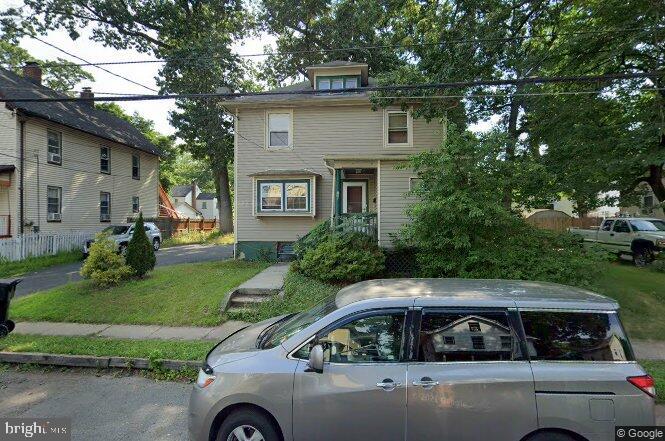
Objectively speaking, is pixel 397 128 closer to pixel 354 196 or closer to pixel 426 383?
pixel 354 196

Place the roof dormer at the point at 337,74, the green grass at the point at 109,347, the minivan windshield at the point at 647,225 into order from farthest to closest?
the roof dormer at the point at 337,74
the minivan windshield at the point at 647,225
the green grass at the point at 109,347

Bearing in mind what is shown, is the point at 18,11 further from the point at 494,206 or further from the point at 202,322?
the point at 494,206

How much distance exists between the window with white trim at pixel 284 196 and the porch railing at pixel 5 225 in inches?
463

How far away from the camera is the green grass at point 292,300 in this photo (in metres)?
8.02

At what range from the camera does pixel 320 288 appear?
9.15m

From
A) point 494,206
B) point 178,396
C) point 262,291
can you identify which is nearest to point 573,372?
point 178,396

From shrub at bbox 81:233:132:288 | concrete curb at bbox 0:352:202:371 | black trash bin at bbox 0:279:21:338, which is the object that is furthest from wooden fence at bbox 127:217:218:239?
concrete curb at bbox 0:352:202:371

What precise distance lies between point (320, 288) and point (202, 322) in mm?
2880

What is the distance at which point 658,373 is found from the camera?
17.0ft

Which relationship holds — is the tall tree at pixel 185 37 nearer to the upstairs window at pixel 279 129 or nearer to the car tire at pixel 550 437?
the upstairs window at pixel 279 129

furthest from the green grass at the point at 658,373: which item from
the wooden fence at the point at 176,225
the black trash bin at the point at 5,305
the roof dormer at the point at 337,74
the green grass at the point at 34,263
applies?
the wooden fence at the point at 176,225

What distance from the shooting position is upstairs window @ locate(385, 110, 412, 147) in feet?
45.9

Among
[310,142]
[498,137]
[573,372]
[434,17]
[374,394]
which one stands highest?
[434,17]

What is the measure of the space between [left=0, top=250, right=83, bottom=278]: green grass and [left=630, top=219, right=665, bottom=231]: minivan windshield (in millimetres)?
22896
